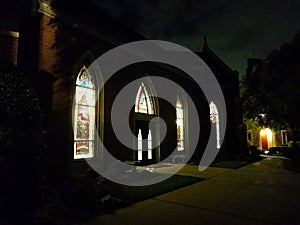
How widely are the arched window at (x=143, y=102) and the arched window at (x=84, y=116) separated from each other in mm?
2706

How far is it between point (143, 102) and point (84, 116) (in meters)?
3.65

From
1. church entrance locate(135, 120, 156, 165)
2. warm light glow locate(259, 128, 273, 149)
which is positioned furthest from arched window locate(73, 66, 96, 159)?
warm light glow locate(259, 128, 273, 149)

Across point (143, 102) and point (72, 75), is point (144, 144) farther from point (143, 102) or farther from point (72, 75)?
point (72, 75)

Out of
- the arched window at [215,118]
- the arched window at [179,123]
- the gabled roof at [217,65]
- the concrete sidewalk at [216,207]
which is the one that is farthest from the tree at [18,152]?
the gabled roof at [217,65]

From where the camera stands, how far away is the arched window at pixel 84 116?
7422mm

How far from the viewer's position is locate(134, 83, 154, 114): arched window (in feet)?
33.9

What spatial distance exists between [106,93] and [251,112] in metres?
13.1

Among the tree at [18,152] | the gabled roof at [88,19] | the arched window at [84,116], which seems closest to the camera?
the tree at [18,152]

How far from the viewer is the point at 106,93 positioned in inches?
330

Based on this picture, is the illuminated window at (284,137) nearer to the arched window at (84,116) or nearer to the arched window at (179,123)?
the arched window at (179,123)

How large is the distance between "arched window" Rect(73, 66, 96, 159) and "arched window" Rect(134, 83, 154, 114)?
2706 mm

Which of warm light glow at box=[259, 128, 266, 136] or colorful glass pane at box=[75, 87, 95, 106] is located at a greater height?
colorful glass pane at box=[75, 87, 95, 106]

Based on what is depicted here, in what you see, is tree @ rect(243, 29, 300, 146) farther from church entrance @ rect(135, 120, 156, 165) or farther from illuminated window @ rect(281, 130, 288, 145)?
illuminated window @ rect(281, 130, 288, 145)

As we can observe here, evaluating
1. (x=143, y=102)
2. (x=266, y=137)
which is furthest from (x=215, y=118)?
(x=266, y=137)
